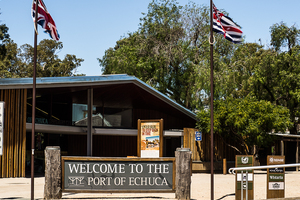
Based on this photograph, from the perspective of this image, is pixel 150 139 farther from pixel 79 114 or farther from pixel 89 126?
pixel 79 114

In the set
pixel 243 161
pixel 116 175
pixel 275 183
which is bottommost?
pixel 275 183

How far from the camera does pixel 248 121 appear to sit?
80.1 feet

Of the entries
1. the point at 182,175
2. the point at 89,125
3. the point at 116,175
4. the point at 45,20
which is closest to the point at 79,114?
the point at 89,125

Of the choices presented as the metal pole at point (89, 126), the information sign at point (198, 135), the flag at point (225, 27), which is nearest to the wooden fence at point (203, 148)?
the information sign at point (198, 135)

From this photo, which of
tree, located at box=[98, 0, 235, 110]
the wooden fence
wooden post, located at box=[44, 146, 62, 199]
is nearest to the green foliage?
tree, located at box=[98, 0, 235, 110]

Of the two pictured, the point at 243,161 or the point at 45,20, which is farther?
the point at 45,20

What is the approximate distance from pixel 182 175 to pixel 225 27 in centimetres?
552

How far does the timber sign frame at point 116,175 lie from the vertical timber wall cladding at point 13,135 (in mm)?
9156

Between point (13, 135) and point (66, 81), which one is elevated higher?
point (66, 81)

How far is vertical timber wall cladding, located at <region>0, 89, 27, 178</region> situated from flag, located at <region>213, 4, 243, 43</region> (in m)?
11.6

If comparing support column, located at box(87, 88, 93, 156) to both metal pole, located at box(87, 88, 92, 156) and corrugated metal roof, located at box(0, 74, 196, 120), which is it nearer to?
metal pole, located at box(87, 88, 92, 156)

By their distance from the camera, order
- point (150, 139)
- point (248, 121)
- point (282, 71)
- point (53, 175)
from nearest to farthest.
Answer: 1. point (53, 175)
2. point (150, 139)
3. point (248, 121)
4. point (282, 71)

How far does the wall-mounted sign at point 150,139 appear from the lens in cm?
1898

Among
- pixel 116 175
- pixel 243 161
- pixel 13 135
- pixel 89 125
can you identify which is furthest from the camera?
pixel 89 125
